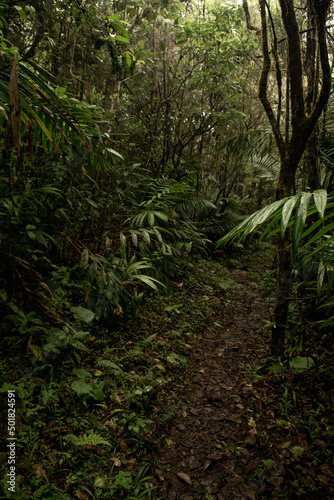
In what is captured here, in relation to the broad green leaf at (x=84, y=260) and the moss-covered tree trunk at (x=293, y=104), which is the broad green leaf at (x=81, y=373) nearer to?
the broad green leaf at (x=84, y=260)

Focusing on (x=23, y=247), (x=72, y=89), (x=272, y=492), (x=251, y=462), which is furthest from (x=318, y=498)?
(x=72, y=89)

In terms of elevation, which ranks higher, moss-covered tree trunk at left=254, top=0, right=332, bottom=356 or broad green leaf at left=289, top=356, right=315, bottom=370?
moss-covered tree trunk at left=254, top=0, right=332, bottom=356

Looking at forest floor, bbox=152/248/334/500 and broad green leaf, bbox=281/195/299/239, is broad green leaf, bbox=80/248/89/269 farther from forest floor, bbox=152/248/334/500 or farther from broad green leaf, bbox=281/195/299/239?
broad green leaf, bbox=281/195/299/239

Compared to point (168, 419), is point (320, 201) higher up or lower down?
higher up

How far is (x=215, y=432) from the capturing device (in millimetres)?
1896

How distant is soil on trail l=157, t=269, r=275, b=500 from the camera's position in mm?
1553

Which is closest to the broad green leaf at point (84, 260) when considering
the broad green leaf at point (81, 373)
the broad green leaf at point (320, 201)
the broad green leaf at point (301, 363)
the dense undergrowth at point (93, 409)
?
the dense undergrowth at point (93, 409)

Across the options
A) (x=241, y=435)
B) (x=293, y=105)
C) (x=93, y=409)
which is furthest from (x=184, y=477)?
(x=293, y=105)

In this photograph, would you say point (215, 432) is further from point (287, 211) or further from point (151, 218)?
point (151, 218)

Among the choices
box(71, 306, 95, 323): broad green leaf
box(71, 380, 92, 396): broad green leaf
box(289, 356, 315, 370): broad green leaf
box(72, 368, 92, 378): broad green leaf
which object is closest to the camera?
box(71, 380, 92, 396): broad green leaf

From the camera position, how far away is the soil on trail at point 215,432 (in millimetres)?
1553

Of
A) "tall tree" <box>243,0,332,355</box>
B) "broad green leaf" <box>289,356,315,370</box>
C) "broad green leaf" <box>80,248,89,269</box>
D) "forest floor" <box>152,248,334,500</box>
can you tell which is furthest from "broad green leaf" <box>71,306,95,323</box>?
"broad green leaf" <box>289,356,315,370</box>

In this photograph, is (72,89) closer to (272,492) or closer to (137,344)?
(137,344)

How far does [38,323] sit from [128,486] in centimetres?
106
